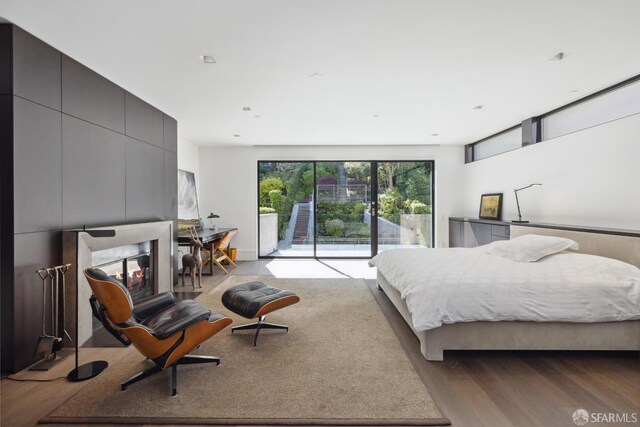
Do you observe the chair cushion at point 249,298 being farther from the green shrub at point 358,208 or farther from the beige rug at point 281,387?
the green shrub at point 358,208

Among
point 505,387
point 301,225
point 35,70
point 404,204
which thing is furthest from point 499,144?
point 35,70

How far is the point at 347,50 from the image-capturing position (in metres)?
2.74

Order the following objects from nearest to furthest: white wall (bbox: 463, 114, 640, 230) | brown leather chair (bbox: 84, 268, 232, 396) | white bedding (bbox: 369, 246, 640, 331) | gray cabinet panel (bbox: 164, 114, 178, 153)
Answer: brown leather chair (bbox: 84, 268, 232, 396), white bedding (bbox: 369, 246, 640, 331), white wall (bbox: 463, 114, 640, 230), gray cabinet panel (bbox: 164, 114, 178, 153)

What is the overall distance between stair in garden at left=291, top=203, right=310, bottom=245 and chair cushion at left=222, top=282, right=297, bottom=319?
3.83m

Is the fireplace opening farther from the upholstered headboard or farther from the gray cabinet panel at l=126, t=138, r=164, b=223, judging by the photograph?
the upholstered headboard

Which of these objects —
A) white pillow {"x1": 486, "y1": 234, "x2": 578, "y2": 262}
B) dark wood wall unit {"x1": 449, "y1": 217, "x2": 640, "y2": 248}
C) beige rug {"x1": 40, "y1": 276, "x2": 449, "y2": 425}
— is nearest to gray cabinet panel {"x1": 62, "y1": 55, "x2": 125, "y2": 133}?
beige rug {"x1": 40, "y1": 276, "x2": 449, "y2": 425}

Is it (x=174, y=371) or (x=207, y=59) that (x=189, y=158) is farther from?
(x=174, y=371)

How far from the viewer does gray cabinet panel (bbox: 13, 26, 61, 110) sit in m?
2.36

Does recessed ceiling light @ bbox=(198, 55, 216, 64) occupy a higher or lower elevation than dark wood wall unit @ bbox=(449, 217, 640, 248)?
higher

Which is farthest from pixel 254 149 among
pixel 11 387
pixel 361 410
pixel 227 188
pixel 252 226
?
pixel 361 410

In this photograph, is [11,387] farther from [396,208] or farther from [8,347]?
[396,208]

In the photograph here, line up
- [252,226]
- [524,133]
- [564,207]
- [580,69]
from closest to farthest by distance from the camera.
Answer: [580,69] < [564,207] < [524,133] < [252,226]

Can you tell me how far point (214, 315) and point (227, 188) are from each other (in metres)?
4.99

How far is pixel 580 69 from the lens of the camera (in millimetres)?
3123
